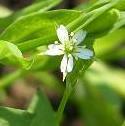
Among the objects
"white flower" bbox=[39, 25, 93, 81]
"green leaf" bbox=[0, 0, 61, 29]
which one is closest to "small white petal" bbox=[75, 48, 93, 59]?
"white flower" bbox=[39, 25, 93, 81]

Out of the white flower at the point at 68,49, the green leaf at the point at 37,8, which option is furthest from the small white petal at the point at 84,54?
the green leaf at the point at 37,8

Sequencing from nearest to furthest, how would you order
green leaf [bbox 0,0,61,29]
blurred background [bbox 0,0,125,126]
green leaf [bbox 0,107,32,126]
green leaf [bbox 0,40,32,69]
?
green leaf [bbox 0,40,32,69]
green leaf [bbox 0,107,32,126]
green leaf [bbox 0,0,61,29]
blurred background [bbox 0,0,125,126]

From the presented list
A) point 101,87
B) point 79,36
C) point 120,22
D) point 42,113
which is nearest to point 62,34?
point 79,36

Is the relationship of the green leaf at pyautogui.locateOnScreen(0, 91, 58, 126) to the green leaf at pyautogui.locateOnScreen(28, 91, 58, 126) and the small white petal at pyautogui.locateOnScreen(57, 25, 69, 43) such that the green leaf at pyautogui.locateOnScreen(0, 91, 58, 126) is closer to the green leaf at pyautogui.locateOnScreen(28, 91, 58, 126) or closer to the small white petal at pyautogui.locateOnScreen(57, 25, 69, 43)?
the green leaf at pyautogui.locateOnScreen(28, 91, 58, 126)

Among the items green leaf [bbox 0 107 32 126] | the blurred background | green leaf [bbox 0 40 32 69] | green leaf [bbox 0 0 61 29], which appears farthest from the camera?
the blurred background

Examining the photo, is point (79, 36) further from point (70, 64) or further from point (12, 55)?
point (12, 55)

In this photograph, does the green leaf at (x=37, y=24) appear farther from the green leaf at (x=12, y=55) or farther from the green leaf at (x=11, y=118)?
the green leaf at (x=11, y=118)

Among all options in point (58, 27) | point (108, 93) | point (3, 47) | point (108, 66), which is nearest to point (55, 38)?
point (58, 27)
